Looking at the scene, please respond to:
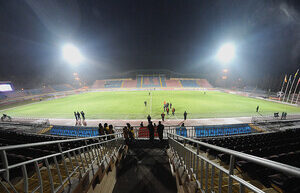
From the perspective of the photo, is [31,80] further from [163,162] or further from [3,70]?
[163,162]

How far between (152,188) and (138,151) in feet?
8.43

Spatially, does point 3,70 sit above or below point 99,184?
above

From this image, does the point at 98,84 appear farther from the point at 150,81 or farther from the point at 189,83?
the point at 189,83

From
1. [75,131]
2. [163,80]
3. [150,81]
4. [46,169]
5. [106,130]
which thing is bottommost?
[75,131]

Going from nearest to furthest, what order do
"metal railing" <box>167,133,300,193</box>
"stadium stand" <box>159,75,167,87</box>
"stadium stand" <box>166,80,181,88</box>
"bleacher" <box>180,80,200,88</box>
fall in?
1. "metal railing" <box>167,133,300,193</box>
2. "stadium stand" <box>166,80,181,88</box>
3. "stadium stand" <box>159,75,167,87</box>
4. "bleacher" <box>180,80,200,88</box>

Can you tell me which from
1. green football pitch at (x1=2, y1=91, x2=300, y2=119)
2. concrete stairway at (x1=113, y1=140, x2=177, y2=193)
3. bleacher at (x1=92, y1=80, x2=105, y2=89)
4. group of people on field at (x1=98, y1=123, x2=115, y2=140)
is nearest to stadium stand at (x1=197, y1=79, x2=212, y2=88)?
green football pitch at (x1=2, y1=91, x2=300, y2=119)

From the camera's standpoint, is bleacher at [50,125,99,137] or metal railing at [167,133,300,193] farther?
bleacher at [50,125,99,137]

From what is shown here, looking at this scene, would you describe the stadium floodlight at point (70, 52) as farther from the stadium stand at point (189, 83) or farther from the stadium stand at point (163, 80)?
the stadium stand at point (189, 83)

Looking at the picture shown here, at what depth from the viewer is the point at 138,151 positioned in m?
6.08

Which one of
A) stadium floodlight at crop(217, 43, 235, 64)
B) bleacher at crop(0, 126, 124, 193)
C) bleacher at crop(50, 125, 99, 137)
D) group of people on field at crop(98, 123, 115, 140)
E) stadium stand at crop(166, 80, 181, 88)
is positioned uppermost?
stadium floodlight at crop(217, 43, 235, 64)

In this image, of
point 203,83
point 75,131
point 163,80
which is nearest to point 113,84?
point 163,80

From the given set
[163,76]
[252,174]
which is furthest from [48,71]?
[252,174]

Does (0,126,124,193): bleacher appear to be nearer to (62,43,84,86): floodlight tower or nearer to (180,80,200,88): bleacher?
(180,80,200,88): bleacher

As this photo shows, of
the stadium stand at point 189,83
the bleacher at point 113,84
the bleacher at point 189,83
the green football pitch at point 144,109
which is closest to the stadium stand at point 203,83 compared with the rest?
the bleacher at point 189,83
